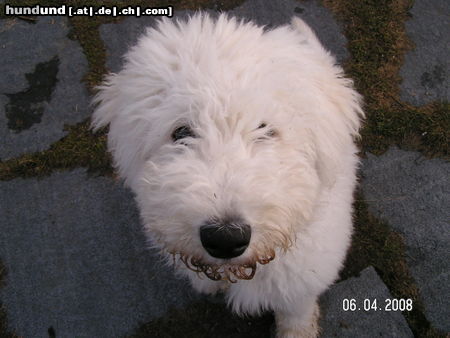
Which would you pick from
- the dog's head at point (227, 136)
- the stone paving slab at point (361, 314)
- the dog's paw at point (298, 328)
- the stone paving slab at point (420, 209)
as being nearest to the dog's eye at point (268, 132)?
the dog's head at point (227, 136)

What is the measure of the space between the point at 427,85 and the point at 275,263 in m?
2.48

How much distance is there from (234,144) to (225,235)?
42cm

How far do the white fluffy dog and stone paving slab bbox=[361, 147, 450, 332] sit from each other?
112 cm

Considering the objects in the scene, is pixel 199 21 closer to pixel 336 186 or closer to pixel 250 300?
pixel 336 186

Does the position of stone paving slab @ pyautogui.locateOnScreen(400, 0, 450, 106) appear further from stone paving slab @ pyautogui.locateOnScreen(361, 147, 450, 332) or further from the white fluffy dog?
the white fluffy dog

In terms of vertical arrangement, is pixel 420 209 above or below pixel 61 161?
above

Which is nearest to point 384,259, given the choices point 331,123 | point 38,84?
point 331,123

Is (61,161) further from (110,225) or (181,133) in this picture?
Answer: (181,133)

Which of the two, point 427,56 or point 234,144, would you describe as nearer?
point 234,144

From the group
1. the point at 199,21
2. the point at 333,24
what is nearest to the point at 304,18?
the point at 333,24

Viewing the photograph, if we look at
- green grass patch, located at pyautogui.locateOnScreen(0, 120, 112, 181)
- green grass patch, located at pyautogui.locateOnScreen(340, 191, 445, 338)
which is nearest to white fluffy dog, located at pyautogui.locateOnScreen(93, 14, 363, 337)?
green grass patch, located at pyautogui.locateOnScreen(340, 191, 445, 338)

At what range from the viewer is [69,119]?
361 centimetres

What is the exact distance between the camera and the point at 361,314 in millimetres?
2744

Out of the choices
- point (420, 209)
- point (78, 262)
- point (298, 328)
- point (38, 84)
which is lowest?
point (78, 262)
